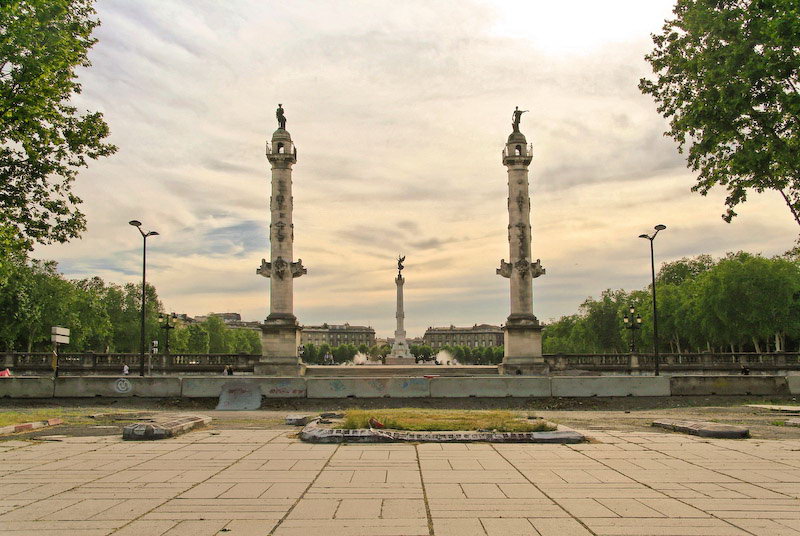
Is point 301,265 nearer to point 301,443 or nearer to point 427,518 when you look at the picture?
point 301,443

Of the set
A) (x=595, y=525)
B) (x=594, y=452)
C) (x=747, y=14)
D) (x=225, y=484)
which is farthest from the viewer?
(x=747, y=14)

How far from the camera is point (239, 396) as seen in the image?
22.7 metres

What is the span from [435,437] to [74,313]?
62858mm

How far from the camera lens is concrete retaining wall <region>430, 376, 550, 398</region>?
76.7 feet

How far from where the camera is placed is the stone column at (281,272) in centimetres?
4172

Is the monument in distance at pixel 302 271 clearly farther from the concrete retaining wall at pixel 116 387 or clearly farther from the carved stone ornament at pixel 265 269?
the concrete retaining wall at pixel 116 387

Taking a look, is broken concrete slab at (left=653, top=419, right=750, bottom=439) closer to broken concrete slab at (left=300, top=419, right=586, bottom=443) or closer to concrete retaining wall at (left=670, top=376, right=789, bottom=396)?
broken concrete slab at (left=300, top=419, right=586, bottom=443)

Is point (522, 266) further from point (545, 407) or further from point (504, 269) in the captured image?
point (545, 407)

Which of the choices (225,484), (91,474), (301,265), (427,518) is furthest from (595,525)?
(301,265)

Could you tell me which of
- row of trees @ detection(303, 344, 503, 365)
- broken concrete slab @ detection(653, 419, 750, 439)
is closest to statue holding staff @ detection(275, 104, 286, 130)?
broken concrete slab @ detection(653, 419, 750, 439)

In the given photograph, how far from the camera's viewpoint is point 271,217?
4431cm

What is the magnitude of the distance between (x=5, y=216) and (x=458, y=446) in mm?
15390

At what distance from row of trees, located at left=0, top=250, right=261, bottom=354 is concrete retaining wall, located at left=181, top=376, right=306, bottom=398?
1603 centimetres

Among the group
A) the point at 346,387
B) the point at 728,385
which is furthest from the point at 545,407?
the point at 728,385
